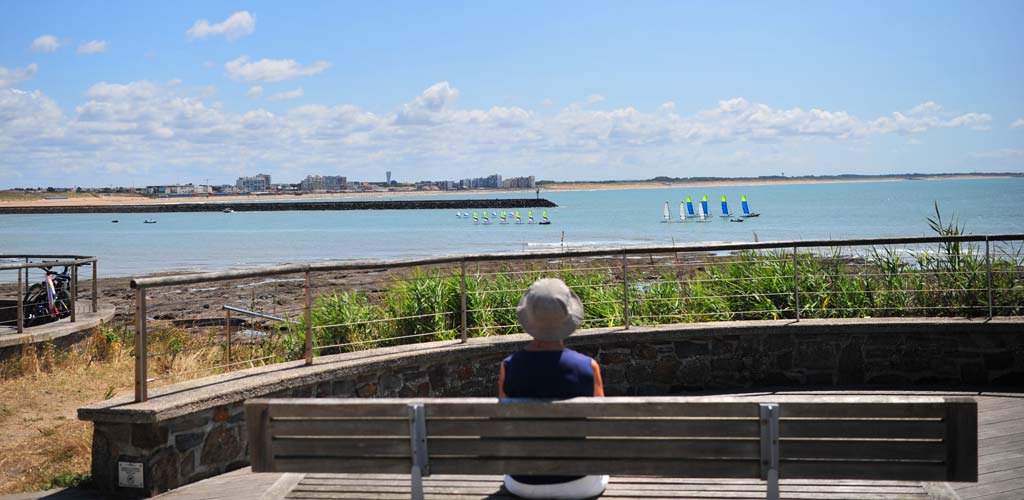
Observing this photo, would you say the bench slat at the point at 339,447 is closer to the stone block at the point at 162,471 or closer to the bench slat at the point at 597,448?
the bench slat at the point at 597,448

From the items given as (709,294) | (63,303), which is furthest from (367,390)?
(63,303)

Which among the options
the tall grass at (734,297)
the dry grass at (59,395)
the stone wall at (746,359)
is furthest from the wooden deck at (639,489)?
the tall grass at (734,297)

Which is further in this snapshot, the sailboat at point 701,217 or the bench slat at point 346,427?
the sailboat at point 701,217

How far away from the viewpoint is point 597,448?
360 cm

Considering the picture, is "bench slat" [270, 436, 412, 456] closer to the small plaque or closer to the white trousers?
the white trousers

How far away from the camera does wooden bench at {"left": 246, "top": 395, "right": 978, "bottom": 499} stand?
3.47 meters

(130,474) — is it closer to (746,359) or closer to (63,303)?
(746,359)

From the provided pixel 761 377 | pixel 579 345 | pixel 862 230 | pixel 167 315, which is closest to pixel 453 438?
pixel 579 345

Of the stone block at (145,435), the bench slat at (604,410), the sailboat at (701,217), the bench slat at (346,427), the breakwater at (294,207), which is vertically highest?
the breakwater at (294,207)

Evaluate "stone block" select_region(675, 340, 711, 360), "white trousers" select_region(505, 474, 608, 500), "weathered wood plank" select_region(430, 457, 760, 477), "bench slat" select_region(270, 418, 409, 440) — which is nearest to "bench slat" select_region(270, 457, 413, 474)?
"bench slat" select_region(270, 418, 409, 440)

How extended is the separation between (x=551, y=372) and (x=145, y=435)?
2939 millimetres

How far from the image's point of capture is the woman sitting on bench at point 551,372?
3.99m

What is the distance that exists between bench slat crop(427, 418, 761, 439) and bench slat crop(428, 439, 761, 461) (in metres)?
0.03

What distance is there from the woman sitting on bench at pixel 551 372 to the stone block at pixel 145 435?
263cm
